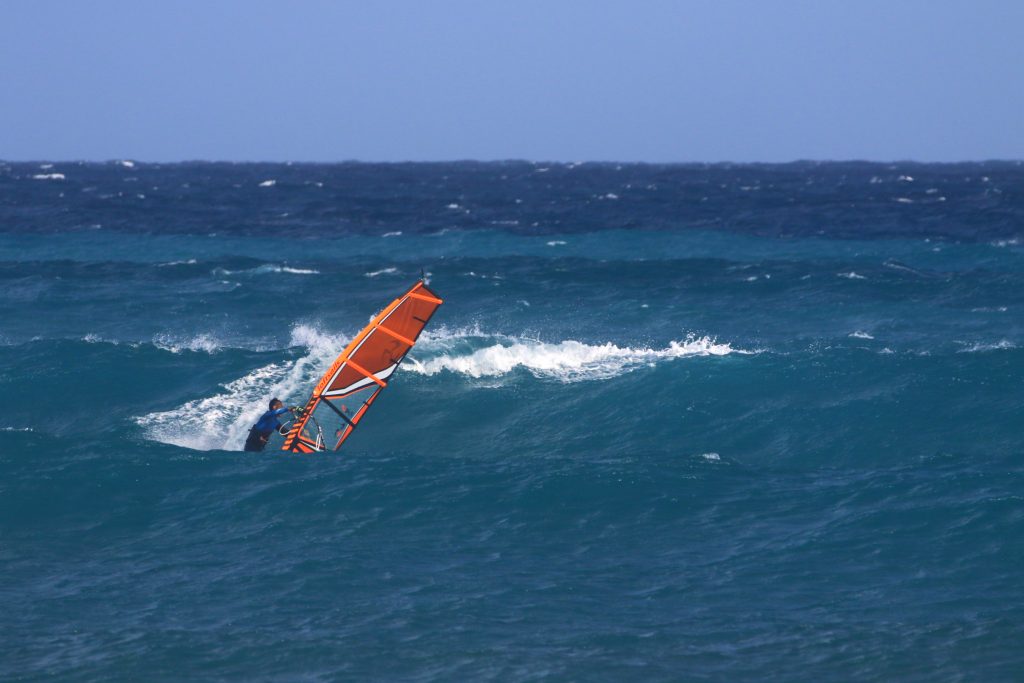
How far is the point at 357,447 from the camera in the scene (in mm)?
19438

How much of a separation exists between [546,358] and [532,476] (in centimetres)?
814

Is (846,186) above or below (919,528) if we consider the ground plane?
above

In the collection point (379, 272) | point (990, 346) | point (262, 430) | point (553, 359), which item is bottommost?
point (262, 430)

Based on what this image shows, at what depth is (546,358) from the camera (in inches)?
933

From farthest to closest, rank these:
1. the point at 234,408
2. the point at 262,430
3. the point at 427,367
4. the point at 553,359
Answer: the point at 553,359 → the point at 427,367 → the point at 234,408 → the point at 262,430

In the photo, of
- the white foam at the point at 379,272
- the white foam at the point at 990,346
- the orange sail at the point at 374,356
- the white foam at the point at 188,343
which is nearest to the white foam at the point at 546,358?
the white foam at the point at 990,346

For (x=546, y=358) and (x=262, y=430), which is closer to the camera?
(x=262, y=430)

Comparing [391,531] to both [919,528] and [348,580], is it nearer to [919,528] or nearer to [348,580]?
[348,580]

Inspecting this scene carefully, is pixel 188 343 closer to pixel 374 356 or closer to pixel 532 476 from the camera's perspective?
pixel 374 356

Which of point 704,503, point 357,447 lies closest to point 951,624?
point 704,503

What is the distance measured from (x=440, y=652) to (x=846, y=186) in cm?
7411

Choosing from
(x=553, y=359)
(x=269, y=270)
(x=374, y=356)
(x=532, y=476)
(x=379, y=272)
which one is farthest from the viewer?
(x=379, y=272)

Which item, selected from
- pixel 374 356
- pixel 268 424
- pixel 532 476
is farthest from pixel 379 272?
pixel 532 476

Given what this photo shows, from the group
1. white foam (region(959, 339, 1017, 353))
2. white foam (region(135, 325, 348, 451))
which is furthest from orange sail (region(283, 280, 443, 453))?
white foam (region(959, 339, 1017, 353))
